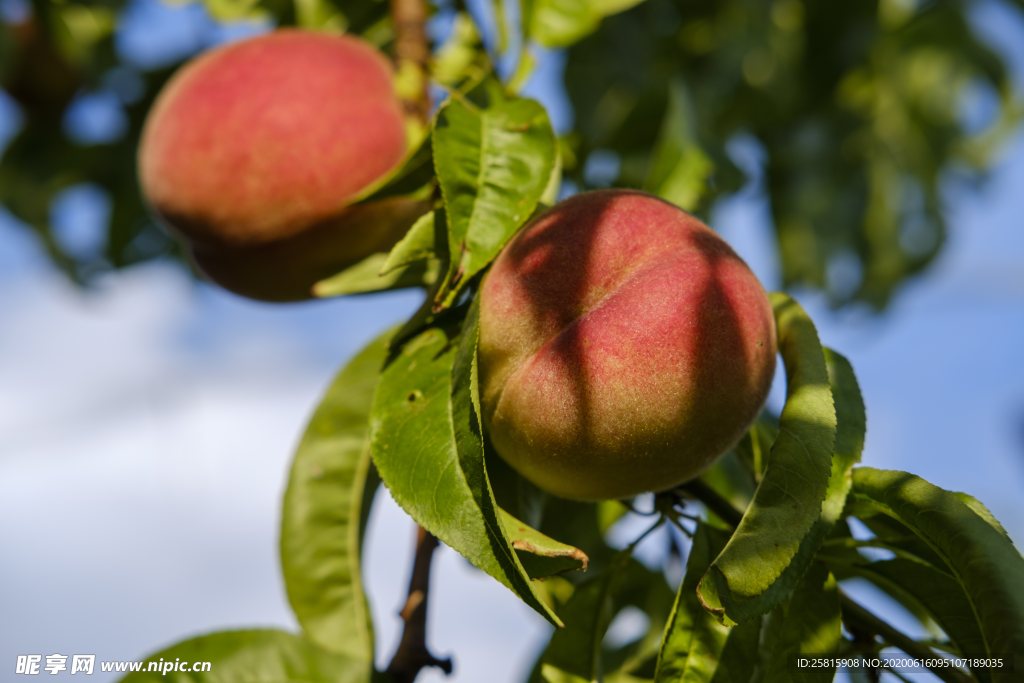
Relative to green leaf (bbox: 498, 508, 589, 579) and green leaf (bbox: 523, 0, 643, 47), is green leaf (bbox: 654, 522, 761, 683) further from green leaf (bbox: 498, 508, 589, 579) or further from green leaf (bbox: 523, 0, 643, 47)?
green leaf (bbox: 523, 0, 643, 47)

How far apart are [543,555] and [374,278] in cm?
65

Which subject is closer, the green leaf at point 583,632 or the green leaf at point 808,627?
the green leaf at point 808,627

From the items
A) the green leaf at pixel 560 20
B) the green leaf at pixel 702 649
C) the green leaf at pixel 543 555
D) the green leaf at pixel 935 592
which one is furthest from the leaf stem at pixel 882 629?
the green leaf at pixel 560 20

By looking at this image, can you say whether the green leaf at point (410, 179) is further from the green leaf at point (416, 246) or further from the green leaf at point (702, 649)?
the green leaf at point (702, 649)

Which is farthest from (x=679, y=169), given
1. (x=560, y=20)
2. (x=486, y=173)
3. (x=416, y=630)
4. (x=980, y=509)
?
(x=416, y=630)

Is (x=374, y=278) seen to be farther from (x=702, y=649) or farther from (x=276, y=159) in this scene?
(x=702, y=649)

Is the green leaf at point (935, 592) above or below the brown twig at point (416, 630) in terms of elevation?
above

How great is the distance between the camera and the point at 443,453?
964 millimetres

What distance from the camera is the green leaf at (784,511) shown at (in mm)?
870

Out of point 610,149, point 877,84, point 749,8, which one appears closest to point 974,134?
point 877,84

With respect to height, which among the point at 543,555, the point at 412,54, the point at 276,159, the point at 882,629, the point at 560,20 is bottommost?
the point at 882,629

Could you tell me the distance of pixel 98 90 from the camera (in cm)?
267

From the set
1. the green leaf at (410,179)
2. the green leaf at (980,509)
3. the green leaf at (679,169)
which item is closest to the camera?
the green leaf at (980,509)

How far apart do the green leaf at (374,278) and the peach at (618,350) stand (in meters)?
0.22
